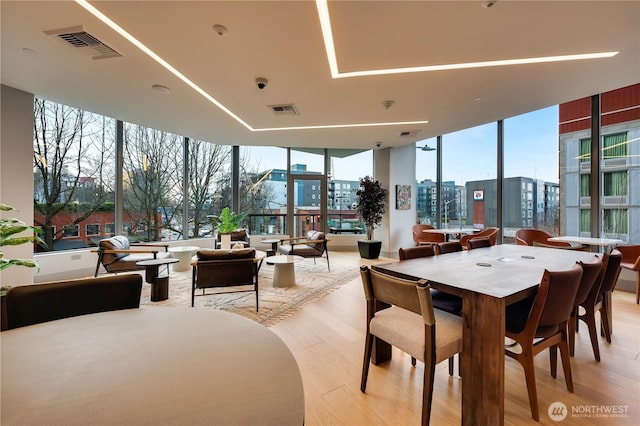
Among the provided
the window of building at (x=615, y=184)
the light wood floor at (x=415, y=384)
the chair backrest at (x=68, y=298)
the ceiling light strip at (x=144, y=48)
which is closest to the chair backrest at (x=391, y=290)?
the light wood floor at (x=415, y=384)

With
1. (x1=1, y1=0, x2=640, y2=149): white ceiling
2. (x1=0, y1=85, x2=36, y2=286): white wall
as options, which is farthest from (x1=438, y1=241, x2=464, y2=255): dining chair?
(x1=0, y1=85, x2=36, y2=286): white wall

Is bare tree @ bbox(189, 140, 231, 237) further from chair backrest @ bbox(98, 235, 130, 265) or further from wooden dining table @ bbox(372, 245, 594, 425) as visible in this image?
wooden dining table @ bbox(372, 245, 594, 425)

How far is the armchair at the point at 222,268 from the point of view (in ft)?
10.7

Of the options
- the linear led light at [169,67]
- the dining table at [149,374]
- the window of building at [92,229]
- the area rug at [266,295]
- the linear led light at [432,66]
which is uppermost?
the linear led light at [169,67]

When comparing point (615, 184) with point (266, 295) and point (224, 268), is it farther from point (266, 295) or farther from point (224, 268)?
point (224, 268)

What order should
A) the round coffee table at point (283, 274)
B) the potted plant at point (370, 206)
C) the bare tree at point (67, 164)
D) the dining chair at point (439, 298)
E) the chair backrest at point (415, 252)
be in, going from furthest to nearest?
the potted plant at point (370, 206) → the bare tree at point (67, 164) → the round coffee table at point (283, 274) → the chair backrest at point (415, 252) → the dining chair at point (439, 298)

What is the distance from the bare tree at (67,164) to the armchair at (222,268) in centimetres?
343

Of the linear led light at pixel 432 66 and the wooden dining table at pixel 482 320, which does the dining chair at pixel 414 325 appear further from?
the linear led light at pixel 432 66

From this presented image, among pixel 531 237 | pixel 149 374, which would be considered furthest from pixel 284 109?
pixel 531 237

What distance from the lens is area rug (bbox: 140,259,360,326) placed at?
3.35m

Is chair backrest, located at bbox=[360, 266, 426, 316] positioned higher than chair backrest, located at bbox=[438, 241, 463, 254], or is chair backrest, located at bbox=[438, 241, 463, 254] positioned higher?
chair backrest, located at bbox=[438, 241, 463, 254]

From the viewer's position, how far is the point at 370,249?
6.58 m

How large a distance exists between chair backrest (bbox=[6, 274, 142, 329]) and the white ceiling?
2.18 m

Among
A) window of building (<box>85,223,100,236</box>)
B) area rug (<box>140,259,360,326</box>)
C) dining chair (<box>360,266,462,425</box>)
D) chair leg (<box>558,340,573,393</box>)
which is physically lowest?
area rug (<box>140,259,360,326</box>)
